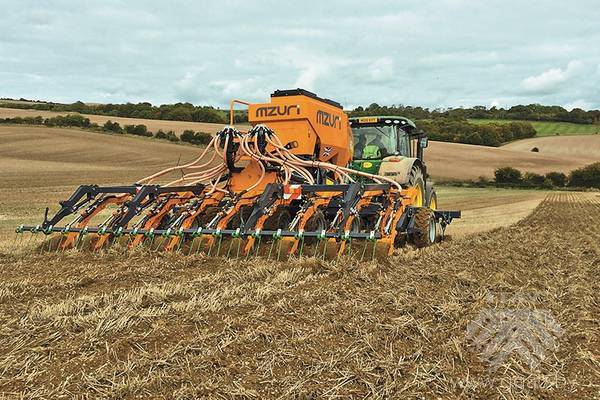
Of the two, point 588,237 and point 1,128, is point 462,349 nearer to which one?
point 588,237

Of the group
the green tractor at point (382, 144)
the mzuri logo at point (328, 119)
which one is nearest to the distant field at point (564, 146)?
the green tractor at point (382, 144)

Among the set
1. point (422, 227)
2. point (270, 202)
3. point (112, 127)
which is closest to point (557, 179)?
point (112, 127)

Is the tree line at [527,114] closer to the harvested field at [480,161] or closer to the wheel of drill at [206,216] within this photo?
the harvested field at [480,161]

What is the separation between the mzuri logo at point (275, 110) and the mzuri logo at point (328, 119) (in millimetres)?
480

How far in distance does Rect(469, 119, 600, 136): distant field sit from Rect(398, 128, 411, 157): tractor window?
189 ft

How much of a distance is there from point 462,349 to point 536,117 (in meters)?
72.6

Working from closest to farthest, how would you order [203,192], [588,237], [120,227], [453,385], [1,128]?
[453,385], [120,227], [203,192], [588,237], [1,128]

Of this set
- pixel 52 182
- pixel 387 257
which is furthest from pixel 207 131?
pixel 387 257

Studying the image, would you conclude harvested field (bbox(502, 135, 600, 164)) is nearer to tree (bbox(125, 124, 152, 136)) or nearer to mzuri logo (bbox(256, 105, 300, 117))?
tree (bbox(125, 124, 152, 136))

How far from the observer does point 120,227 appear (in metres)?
7.91

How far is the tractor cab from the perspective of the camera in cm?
1042

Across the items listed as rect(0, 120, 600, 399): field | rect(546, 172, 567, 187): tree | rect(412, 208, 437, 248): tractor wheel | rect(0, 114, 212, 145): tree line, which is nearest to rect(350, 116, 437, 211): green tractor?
rect(412, 208, 437, 248): tractor wheel

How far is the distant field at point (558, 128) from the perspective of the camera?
64.6 m

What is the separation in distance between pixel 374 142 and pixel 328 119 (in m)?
1.69
